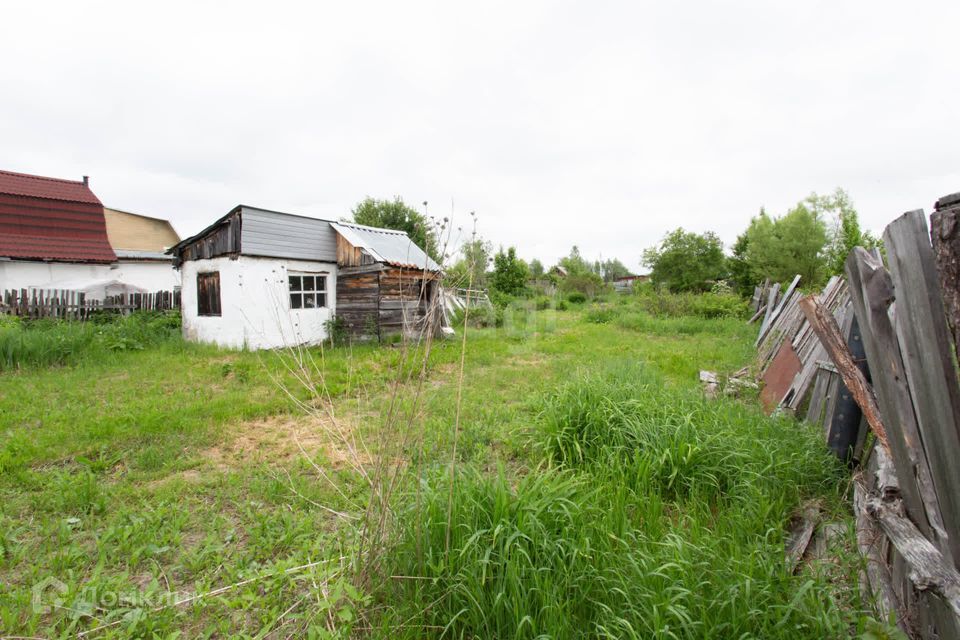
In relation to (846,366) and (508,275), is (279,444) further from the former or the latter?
(508,275)

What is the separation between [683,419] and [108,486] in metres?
4.77

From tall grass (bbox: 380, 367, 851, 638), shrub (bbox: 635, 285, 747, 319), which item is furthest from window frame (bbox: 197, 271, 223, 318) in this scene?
shrub (bbox: 635, 285, 747, 319)

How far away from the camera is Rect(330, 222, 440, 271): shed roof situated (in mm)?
11078

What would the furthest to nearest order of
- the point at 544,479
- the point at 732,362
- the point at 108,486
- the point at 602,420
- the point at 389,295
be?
the point at 389,295 < the point at 732,362 < the point at 602,420 < the point at 108,486 < the point at 544,479

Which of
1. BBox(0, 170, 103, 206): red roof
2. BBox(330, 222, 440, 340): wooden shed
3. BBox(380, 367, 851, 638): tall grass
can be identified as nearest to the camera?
BBox(380, 367, 851, 638): tall grass

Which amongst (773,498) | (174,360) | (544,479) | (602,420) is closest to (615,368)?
(602,420)

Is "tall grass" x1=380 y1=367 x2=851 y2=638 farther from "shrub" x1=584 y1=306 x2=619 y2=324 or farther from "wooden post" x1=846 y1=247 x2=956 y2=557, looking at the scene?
"shrub" x1=584 y1=306 x2=619 y2=324

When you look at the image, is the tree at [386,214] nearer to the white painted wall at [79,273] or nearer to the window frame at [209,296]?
the white painted wall at [79,273]

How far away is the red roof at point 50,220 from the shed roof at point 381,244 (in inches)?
475

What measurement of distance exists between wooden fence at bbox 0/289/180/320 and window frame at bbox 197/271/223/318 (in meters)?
3.29

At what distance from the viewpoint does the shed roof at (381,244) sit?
1108 cm

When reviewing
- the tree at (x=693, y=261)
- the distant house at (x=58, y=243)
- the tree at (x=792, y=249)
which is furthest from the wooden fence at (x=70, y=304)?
the tree at (x=792, y=249)

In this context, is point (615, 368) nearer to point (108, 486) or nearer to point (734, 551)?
point (734, 551)

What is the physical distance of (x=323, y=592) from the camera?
190 centimetres
